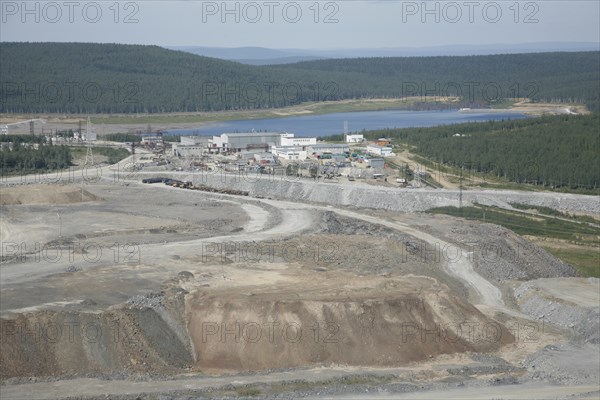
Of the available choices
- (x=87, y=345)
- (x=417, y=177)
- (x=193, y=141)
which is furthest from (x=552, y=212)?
(x=193, y=141)

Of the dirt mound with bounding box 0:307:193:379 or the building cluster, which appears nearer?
the dirt mound with bounding box 0:307:193:379

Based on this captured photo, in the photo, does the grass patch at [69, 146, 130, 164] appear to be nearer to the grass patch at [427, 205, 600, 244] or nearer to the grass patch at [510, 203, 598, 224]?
the grass patch at [427, 205, 600, 244]

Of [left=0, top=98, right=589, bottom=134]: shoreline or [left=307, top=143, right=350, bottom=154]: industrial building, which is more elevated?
[left=0, top=98, right=589, bottom=134]: shoreline

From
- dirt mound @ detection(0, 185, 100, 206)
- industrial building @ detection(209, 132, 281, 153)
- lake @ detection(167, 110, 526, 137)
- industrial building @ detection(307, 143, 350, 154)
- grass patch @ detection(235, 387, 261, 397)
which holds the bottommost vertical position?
grass patch @ detection(235, 387, 261, 397)

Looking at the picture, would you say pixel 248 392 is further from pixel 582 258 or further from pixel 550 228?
pixel 550 228

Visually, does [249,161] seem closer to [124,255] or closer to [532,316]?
[124,255]

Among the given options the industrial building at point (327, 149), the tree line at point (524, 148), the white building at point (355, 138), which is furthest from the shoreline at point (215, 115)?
the industrial building at point (327, 149)

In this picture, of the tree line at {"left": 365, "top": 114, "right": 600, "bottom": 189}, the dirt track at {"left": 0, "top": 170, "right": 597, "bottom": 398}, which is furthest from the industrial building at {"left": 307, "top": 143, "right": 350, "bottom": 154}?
the dirt track at {"left": 0, "top": 170, "right": 597, "bottom": 398}
